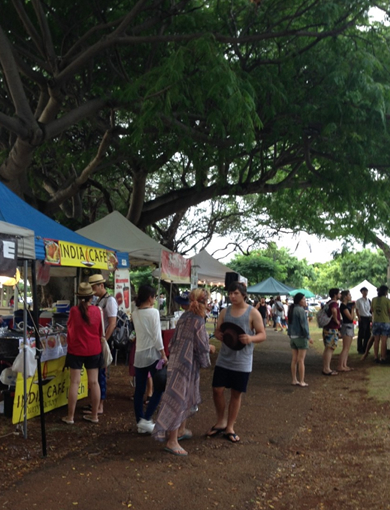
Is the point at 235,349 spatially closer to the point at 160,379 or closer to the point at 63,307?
the point at 160,379

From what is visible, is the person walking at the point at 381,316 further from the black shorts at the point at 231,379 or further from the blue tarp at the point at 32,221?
the black shorts at the point at 231,379

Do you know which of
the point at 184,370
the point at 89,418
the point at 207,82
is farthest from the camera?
the point at 207,82

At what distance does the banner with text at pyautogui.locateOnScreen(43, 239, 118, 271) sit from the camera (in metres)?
7.51

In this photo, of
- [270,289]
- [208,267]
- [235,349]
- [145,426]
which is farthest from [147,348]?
[270,289]

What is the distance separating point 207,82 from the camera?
8938mm

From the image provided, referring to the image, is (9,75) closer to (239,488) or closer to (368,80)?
(368,80)

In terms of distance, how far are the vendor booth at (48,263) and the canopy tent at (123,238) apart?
3.65 m

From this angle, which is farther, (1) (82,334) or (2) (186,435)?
(1) (82,334)

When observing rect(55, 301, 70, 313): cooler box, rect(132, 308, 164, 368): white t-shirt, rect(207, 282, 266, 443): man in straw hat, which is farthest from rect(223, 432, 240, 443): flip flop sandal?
rect(55, 301, 70, 313): cooler box

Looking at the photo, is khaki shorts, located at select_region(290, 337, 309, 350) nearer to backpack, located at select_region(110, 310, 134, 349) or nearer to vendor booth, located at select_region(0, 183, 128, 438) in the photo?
backpack, located at select_region(110, 310, 134, 349)

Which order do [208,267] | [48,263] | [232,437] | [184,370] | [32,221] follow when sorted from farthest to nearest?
[208,267] < [32,221] < [48,263] < [232,437] < [184,370]

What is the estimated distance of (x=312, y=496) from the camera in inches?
188

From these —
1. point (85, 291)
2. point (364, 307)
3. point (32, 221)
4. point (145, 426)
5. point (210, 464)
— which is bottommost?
point (210, 464)

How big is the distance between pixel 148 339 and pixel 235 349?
101 centimetres
